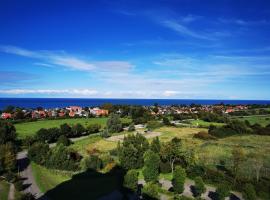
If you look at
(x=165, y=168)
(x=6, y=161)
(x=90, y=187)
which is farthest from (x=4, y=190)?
(x=165, y=168)

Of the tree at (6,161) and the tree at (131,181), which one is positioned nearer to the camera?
the tree at (131,181)

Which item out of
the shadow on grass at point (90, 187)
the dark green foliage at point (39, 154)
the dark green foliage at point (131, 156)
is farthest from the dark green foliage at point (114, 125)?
the shadow on grass at point (90, 187)

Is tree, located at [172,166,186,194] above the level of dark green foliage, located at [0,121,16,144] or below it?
below

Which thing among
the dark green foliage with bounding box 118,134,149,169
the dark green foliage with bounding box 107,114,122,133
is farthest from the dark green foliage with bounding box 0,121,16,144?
the dark green foliage with bounding box 107,114,122,133

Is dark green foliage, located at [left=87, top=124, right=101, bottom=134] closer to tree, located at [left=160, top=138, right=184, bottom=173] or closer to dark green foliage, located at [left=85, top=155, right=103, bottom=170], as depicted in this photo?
dark green foliage, located at [left=85, top=155, right=103, bottom=170]

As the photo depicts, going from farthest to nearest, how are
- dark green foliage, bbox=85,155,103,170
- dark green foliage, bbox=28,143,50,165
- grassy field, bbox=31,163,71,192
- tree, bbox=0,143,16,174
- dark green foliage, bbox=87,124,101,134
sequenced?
dark green foliage, bbox=87,124,101,134 → dark green foliage, bbox=28,143,50,165 → dark green foliage, bbox=85,155,103,170 → tree, bbox=0,143,16,174 → grassy field, bbox=31,163,71,192

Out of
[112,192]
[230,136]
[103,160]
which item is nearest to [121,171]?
[103,160]

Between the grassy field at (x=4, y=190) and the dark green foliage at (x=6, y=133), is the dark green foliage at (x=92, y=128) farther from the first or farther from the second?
the grassy field at (x=4, y=190)

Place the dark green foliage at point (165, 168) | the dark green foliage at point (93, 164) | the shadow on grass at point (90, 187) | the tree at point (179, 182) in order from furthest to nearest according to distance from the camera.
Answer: the dark green foliage at point (93, 164), the dark green foliage at point (165, 168), the shadow on grass at point (90, 187), the tree at point (179, 182)
